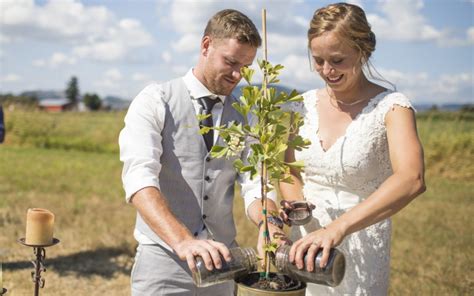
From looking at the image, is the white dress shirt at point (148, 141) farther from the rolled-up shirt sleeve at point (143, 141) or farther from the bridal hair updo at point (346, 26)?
the bridal hair updo at point (346, 26)

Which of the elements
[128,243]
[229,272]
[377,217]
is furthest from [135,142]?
[128,243]

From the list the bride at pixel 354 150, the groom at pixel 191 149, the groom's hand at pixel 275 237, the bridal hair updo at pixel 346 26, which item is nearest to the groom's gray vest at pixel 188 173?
the groom at pixel 191 149

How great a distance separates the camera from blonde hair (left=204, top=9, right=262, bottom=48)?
6.84ft

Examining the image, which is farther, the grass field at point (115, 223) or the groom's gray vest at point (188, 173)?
the grass field at point (115, 223)

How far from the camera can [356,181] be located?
2.15 metres

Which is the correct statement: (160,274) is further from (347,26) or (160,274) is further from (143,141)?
(347,26)

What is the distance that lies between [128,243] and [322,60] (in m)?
5.37

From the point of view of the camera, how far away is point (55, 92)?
5595 inches

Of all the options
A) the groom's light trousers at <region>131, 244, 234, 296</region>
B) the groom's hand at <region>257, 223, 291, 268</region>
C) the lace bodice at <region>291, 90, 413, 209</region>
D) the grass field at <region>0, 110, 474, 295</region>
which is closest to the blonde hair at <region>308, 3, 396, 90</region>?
the lace bodice at <region>291, 90, 413, 209</region>

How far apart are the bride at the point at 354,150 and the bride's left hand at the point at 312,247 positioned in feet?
0.47

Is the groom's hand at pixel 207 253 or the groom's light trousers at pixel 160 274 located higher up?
the groom's hand at pixel 207 253

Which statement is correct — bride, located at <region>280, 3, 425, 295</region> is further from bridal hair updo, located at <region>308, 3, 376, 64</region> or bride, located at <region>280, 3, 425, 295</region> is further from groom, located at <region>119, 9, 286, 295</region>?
groom, located at <region>119, 9, 286, 295</region>

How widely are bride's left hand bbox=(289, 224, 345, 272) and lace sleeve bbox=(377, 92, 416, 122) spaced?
2.04ft

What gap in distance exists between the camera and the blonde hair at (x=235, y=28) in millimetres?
2086
